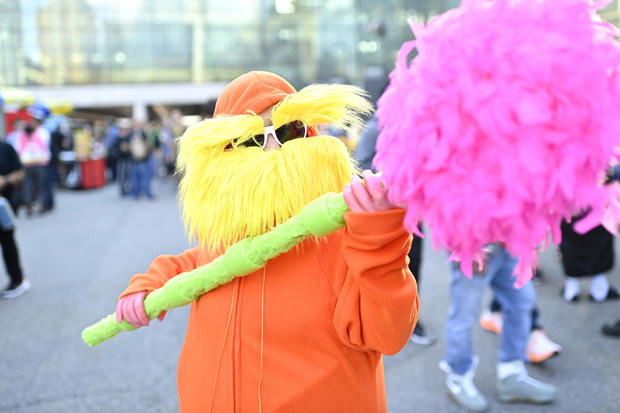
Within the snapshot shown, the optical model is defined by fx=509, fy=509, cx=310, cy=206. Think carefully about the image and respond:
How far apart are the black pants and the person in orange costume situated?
4.24m

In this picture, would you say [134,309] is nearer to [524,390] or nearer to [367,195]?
[367,195]

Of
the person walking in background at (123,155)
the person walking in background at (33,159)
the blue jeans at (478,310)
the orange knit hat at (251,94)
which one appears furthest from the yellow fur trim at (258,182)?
the person walking in background at (123,155)

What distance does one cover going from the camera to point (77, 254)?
258 inches

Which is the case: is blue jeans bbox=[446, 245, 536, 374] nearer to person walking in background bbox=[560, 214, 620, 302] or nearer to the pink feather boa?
person walking in background bbox=[560, 214, 620, 302]

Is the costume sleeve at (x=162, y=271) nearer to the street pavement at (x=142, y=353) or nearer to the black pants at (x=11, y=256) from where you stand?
the street pavement at (x=142, y=353)

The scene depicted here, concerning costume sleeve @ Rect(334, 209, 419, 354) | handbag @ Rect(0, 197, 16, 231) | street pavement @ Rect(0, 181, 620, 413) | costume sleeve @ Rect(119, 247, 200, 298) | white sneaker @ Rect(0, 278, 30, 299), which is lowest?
white sneaker @ Rect(0, 278, 30, 299)

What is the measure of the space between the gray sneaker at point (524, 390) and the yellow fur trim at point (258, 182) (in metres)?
2.15

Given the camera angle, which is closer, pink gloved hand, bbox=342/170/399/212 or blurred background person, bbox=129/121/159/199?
pink gloved hand, bbox=342/170/399/212

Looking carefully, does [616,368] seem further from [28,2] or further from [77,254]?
[28,2]

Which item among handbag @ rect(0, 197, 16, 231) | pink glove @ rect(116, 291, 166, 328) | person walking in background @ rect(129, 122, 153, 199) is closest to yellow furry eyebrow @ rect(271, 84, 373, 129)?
pink glove @ rect(116, 291, 166, 328)

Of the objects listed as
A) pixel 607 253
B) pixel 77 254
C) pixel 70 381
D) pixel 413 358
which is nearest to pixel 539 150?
pixel 413 358

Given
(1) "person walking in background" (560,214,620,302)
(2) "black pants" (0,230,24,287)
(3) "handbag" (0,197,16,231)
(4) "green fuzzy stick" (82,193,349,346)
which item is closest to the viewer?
(4) "green fuzzy stick" (82,193,349,346)

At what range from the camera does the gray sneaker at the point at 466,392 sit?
282 cm

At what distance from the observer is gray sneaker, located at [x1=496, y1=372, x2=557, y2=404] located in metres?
2.85
